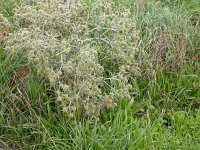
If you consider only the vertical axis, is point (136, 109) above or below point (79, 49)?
below

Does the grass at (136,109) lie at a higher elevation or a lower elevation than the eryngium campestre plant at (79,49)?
lower

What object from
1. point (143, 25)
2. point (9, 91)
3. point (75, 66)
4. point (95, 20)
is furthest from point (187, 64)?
point (9, 91)

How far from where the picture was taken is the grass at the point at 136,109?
10.0 feet

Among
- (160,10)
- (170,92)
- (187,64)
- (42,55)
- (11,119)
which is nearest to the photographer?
(42,55)

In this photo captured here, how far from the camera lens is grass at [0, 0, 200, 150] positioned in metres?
3.06

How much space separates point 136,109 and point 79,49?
0.69 m

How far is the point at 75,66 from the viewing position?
3.07 m

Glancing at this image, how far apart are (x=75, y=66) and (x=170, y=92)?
0.99 metres

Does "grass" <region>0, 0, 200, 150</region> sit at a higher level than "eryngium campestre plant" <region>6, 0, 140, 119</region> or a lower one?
lower

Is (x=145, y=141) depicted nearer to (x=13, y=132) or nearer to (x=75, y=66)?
(x=75, y=66)

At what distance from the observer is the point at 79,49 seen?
3229 millimetres

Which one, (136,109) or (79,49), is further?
(136,109)

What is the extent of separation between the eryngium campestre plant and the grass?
0.49 ft

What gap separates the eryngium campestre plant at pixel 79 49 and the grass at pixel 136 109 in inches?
5.9
